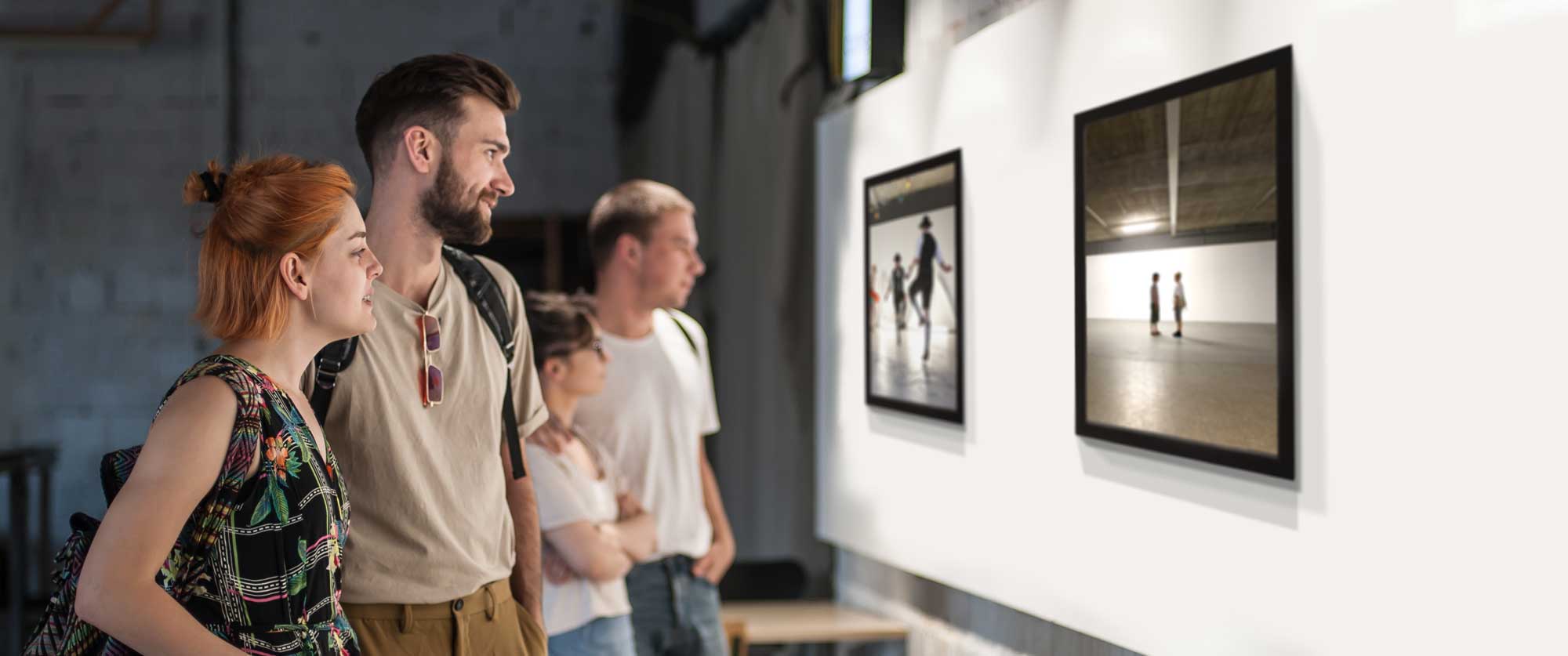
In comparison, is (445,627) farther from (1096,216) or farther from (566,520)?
(1096,216)

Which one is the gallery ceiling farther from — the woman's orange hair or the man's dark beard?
the woman's orange hair

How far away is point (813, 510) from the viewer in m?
4.04

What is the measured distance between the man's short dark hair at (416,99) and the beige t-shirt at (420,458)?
0.62ft

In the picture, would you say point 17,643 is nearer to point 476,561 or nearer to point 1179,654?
point 476,561

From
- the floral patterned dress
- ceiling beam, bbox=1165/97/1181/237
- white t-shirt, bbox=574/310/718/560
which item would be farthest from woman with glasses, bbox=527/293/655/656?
ceiling beam, bbox=1165/97/1181/237

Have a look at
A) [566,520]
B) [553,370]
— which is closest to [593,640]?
[566,520]

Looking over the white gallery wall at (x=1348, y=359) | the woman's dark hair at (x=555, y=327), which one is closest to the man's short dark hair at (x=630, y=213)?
the woman's dark hair at (x=555, y=327)

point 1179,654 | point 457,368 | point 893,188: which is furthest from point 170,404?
point 893,188

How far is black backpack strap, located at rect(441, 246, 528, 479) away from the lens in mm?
1819

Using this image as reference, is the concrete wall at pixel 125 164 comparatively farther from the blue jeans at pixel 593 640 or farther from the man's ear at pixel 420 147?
the man's ear at pixel 420 147

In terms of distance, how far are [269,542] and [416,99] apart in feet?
2.09

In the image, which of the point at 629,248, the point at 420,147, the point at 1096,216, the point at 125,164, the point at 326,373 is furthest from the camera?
the point at 125,164

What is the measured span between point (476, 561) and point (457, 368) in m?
0.25

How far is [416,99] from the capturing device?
5.63ft
